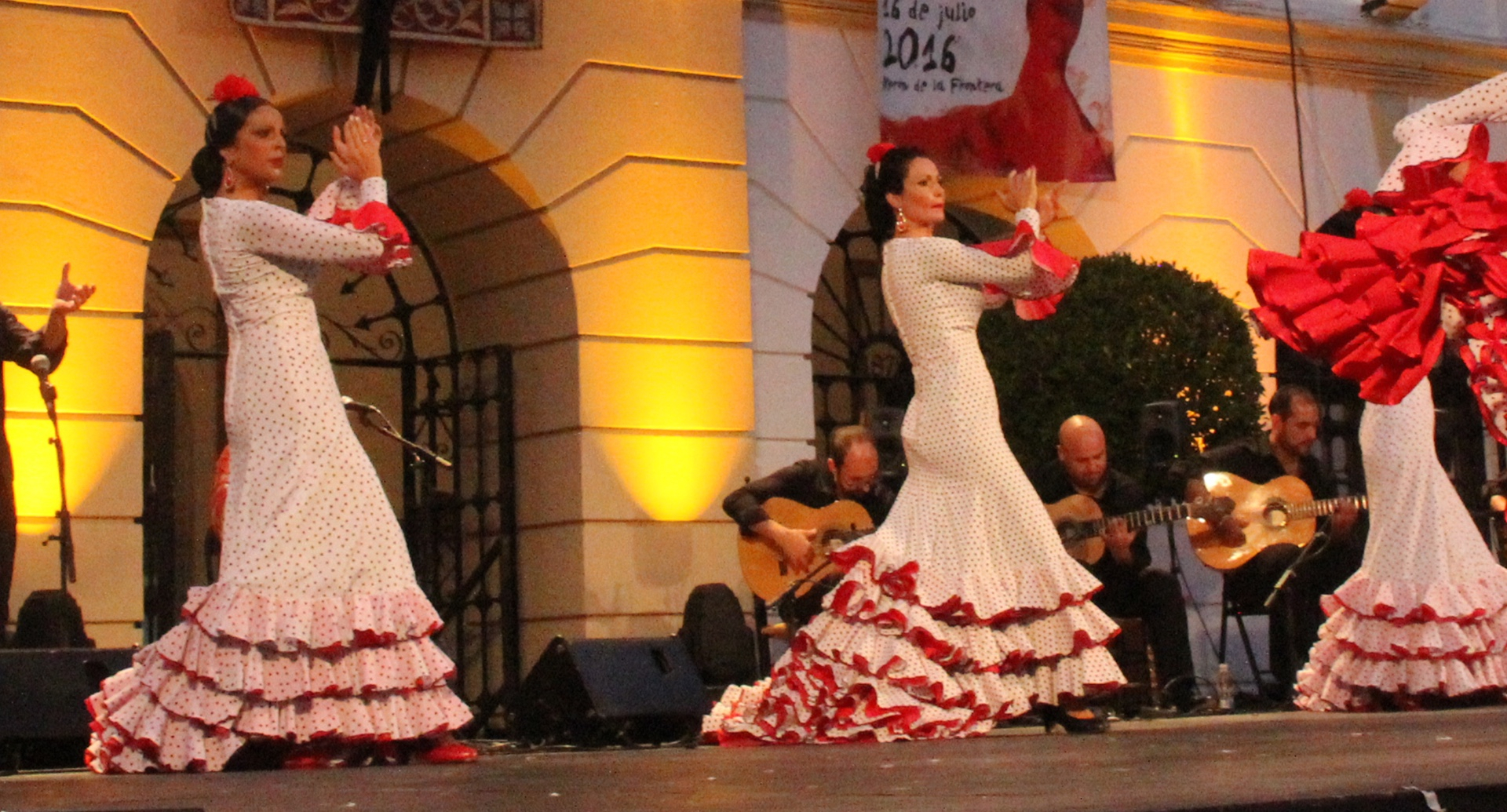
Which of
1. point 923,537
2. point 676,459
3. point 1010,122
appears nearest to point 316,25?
point 676,459

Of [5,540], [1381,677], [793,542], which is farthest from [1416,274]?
[5,540]

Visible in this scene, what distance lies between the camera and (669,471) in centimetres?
987

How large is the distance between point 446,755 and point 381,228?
139cm

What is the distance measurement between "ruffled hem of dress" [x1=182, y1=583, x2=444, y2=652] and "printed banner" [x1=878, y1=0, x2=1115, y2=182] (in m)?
5.57

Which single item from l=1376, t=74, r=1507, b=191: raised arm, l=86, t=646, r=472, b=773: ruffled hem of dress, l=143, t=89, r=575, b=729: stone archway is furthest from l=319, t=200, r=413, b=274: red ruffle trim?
l=143, t=89, r=575, b=729: stone archway

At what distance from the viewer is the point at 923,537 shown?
639 cm

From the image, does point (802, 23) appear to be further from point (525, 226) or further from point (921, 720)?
point (921, 720)

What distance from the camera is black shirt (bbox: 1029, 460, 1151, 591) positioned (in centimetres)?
876

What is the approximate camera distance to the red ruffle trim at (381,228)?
585 cm

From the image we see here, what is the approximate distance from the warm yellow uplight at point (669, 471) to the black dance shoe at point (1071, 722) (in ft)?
11.5

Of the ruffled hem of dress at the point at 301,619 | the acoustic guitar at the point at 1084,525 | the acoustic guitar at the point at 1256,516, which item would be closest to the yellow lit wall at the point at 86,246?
the ruffled hem of dress at the point at 301,619

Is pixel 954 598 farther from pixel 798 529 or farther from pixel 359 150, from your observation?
pixel 798 529

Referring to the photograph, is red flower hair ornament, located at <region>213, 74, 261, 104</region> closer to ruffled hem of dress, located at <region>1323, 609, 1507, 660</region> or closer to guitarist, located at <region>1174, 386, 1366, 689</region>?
ruffled hem of dress, located at <region>1323, 609, 1507, 660</region>

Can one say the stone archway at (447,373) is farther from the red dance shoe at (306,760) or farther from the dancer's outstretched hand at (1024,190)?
the dancer's outstretched hand at (1024,190)
